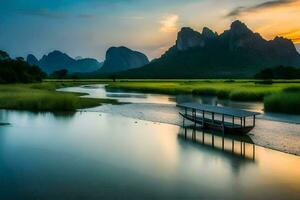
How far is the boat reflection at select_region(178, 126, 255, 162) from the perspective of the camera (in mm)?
24862

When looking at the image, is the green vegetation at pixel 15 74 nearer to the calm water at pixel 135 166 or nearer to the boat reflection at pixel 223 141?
the calm water at pixel 135 166

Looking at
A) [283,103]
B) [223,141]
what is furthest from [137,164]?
[283,103]

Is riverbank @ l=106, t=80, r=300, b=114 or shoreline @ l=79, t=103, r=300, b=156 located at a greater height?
riverbank @ l=106, t=80, r=300, b=114

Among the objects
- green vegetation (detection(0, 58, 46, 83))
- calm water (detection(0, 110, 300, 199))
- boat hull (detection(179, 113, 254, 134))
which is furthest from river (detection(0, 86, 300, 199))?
green vegetation (detection(0, 58, 46, 83))

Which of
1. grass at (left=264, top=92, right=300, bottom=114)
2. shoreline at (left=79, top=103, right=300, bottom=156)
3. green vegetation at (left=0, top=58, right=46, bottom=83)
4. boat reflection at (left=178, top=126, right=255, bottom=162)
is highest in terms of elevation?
green vegetation at (left=0, top=58, right=46, bottom=83)

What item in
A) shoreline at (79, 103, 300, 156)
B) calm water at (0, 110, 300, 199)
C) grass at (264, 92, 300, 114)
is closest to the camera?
calm water at (0, 110, 300, 199)

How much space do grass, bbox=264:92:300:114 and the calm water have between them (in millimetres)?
15763

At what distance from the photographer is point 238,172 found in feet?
65.9

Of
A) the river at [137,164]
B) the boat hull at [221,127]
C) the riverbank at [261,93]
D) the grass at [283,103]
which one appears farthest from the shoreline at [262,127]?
the riverbank at [261,93]

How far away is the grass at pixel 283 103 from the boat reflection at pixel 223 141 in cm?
1418

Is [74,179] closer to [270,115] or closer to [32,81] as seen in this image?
[270,115]

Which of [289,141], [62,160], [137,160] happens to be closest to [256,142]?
[289,141]

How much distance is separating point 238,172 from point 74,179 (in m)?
8.65

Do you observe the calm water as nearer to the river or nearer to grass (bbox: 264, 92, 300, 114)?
the river
